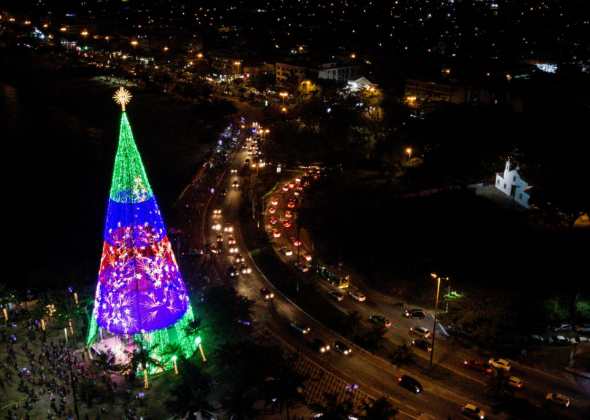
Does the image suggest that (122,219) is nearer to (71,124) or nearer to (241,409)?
(241,409)

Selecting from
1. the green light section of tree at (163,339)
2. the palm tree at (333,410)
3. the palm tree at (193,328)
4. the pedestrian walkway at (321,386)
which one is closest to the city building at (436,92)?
the pedestrian walkway at (321,386)

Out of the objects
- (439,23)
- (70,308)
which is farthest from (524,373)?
(439,23)

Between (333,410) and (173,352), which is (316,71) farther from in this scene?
(333,410)

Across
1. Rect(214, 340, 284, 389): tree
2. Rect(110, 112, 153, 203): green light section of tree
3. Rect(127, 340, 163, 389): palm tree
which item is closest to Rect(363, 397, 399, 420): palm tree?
Rect(214, 340, 284, 389): tree

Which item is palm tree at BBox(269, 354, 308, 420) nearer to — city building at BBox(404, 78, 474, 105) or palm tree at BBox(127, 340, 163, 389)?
palm tree at BBox(127, 340, 163, 389)

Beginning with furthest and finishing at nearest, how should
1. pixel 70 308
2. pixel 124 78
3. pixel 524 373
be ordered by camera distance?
pixel 124 78 < pixel 70 308 < pixel 524 373

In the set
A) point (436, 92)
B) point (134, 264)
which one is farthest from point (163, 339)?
point (436, 92)
